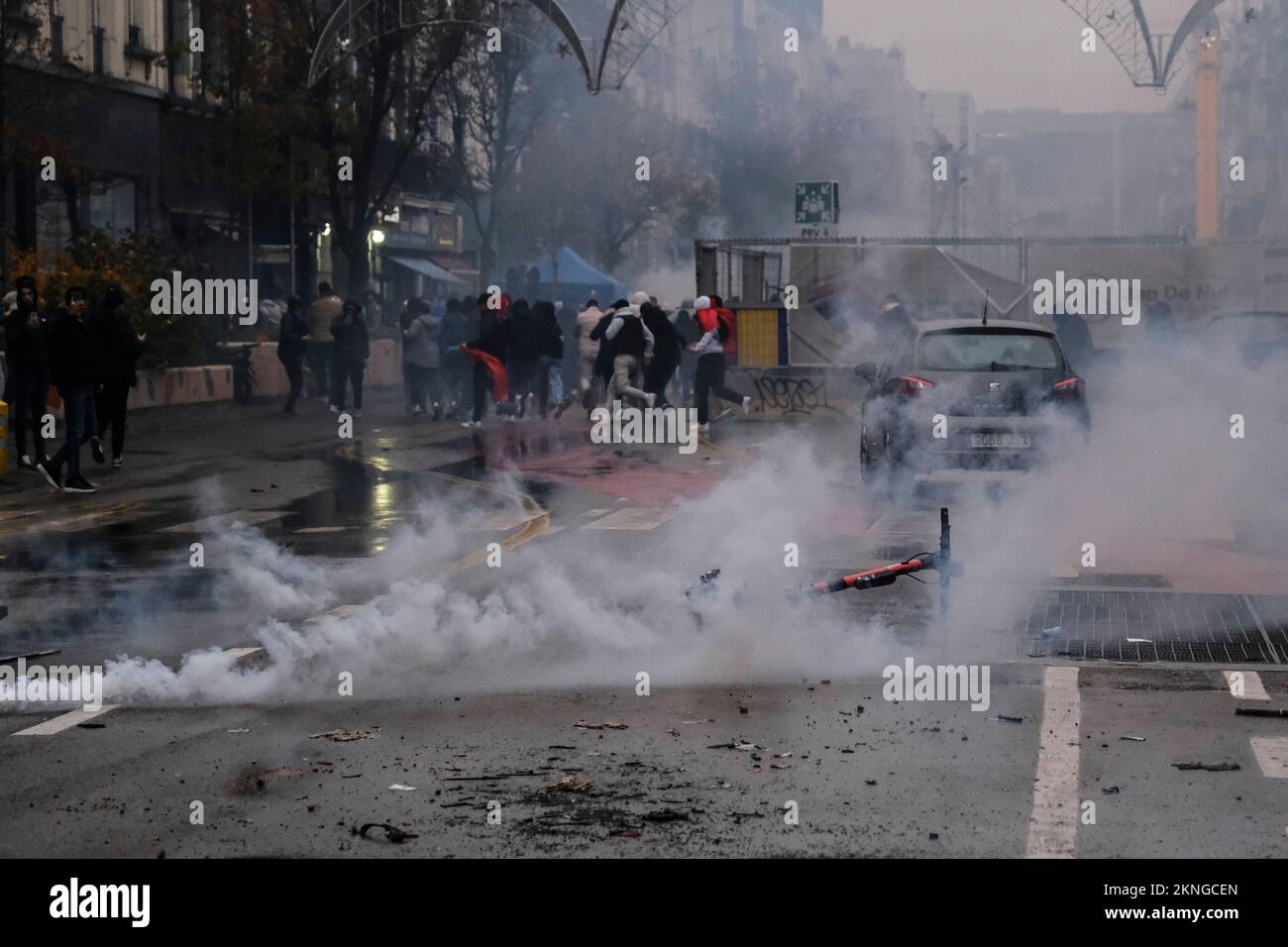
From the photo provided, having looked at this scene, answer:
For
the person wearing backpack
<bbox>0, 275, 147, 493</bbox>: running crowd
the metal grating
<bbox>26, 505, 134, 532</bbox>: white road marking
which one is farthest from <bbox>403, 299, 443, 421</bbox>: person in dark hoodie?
the metal grating

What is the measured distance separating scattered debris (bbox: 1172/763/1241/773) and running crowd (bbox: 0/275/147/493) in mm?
13365

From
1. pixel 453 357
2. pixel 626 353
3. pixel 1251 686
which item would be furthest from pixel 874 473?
pixel 453 357

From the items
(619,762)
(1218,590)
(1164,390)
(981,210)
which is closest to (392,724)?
(619,762)

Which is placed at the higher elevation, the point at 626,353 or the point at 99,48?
the point at 99,48

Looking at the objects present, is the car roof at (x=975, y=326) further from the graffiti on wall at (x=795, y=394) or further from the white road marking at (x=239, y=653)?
the graffiti on wall at (x=795, y=394)

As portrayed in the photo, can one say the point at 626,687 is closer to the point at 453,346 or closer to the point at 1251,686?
the point at 1251,686

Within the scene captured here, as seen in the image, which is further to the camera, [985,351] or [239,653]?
[985,351]

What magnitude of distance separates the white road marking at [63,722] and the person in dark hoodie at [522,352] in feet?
67.0

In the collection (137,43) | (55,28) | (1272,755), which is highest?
(137,43)

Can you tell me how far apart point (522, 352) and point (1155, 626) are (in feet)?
62.4

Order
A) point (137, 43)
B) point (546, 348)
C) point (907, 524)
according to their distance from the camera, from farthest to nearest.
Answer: point (137, 43), point (546, 348), point (907, 524)

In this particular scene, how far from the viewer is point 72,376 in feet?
61.7

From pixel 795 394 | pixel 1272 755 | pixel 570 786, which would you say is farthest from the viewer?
pixel 795 394

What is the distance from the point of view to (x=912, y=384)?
55.5ft
